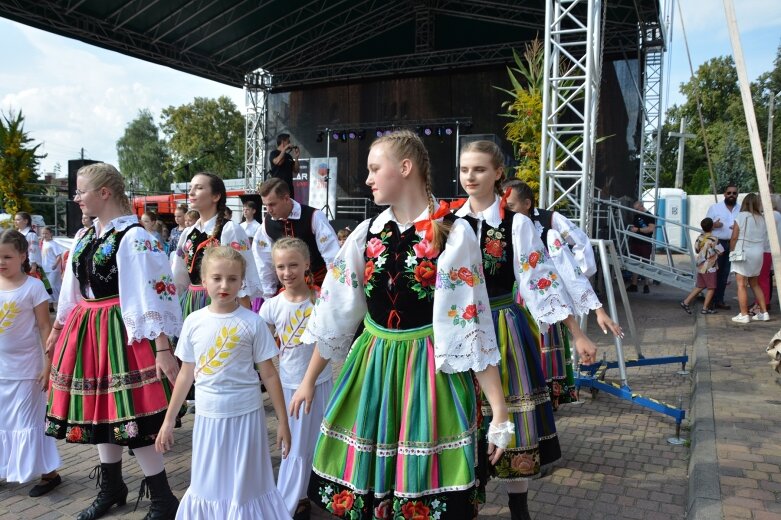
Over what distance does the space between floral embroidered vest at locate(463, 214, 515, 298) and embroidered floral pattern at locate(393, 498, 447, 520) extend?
1.29 m

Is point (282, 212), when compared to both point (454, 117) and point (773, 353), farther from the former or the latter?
point (454, 117)

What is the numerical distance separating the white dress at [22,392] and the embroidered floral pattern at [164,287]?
1162 mm

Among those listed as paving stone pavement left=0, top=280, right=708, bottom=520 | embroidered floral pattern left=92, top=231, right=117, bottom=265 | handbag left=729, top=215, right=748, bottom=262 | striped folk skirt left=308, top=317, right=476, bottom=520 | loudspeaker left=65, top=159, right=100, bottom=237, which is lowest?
paving stone pavement left=0, top=280, right=708, bottom=520

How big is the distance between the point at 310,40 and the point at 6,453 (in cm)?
1623

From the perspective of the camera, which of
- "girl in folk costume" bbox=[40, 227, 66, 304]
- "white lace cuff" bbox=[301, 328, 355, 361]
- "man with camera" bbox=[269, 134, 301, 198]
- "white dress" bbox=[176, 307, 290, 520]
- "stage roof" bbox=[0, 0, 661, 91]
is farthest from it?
"stage roof" bbox=[0, 0, 661, 91]

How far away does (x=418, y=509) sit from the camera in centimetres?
199

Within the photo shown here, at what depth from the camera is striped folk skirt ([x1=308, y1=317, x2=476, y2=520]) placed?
2.00 meters

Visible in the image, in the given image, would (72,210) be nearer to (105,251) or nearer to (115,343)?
(105,251)

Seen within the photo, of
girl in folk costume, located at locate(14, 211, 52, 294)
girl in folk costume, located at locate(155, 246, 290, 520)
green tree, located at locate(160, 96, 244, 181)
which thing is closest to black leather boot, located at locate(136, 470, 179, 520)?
girl in folk costume, located at locate(155, 246, 290, 520)

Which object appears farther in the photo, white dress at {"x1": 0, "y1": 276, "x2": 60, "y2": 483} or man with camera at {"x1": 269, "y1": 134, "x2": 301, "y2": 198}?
man with camera at {"x1": 269, "y1": 134, "x2": 301, "y2": 198}

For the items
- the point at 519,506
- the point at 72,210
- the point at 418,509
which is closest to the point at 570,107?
the point at 519,506

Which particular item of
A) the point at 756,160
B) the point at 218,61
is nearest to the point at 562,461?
the point at 756,160

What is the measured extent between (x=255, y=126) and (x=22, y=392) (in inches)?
621

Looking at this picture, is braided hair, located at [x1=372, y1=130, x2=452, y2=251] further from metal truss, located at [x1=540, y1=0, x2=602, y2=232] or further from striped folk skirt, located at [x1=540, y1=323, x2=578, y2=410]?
metal truss, located at [x1=540, y1=0, x2=602, y2=232]
